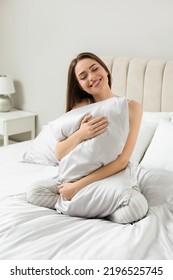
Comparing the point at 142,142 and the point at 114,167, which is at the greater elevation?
the point at 114,167

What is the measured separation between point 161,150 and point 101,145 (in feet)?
2.26

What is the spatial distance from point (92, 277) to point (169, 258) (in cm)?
26

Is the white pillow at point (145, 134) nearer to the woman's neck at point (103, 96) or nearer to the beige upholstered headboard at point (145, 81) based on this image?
the beige upholstered headboard at point (145, 81)

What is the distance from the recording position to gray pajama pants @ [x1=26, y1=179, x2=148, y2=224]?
1446 mm

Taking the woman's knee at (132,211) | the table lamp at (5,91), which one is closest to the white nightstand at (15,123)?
the table lamp at (5,91)

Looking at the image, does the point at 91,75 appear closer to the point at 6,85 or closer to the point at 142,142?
the point at 142,142

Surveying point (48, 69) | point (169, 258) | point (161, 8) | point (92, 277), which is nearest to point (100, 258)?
point (92, 277)

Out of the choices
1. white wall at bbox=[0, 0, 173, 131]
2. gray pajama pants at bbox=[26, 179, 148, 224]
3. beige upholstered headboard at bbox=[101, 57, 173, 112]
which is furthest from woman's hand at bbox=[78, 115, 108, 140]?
white wall at bbox=[0, 0, 173, 131]

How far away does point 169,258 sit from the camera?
3.96 feet

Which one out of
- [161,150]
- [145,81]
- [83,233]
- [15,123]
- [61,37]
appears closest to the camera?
[83,233]

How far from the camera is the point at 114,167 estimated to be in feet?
5.16

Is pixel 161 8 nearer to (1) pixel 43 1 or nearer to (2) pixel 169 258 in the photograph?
(1) pixel 43 1

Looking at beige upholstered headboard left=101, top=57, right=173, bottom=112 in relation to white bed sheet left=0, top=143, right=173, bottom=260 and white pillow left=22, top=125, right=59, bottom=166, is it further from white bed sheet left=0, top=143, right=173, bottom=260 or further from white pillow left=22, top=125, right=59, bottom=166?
white bed sheet left=0, top=143, right=173, bottom=260

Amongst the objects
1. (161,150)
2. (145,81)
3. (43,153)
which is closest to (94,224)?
(161,150)
